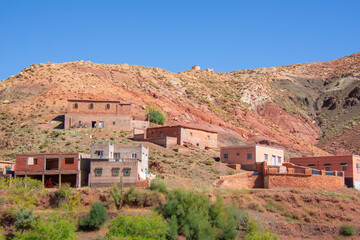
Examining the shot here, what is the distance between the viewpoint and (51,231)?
3569 cm

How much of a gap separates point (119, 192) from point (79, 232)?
4757mm

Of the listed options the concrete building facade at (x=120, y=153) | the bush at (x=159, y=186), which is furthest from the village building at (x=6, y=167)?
the bush at (x=159, y=186)

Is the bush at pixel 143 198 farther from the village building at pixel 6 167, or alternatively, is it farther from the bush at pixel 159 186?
the village building at pixel 6 167

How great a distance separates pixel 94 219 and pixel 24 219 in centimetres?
516

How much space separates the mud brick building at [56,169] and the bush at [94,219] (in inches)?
265

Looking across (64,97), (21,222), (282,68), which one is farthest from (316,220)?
(282,68)

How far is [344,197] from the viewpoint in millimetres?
46188

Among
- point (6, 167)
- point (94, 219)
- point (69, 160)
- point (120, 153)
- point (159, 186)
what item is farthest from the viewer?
point (6, 167)

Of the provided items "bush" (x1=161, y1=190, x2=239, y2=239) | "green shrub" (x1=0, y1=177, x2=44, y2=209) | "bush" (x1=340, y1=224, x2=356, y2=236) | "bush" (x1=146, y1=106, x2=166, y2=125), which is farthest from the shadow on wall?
"bush" (x1=340, y1=224, x2=356, y2=236)

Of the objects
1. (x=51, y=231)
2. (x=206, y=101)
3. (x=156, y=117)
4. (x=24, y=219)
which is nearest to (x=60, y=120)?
(x=156, y=117)

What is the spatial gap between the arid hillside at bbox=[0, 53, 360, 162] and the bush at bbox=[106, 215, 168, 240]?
850 inches

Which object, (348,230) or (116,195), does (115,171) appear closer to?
(116,195)

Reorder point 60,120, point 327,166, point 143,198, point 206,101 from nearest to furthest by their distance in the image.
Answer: point 143,198 < point 327,166 < point 60,120 < point 206,101

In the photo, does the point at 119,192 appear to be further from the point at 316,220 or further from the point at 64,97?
the point at 64,97
